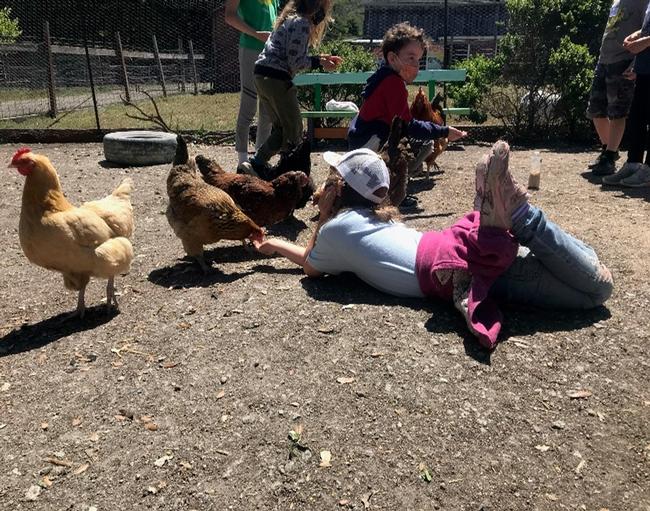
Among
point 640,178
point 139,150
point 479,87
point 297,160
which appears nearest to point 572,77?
point 479,87

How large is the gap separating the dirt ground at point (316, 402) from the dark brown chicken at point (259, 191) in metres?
0.81

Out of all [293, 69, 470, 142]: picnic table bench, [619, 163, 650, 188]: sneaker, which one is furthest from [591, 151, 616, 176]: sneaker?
[293, 69, 470, 142]: picnic table bench

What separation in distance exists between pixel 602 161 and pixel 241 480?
A: 19.5 feet

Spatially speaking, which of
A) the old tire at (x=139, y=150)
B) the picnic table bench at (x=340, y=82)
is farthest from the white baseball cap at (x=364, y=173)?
the picnic table bench at (x=340, y=82)

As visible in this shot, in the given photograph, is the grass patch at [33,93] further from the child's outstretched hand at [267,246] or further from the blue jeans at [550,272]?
the blue jeans at [550,272]

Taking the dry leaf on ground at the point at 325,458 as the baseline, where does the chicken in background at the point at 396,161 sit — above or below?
above

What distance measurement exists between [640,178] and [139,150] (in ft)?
18.9

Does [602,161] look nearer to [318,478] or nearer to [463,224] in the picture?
[463,224]

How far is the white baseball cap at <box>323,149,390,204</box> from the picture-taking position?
11.2 ft

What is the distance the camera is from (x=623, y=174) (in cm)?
614

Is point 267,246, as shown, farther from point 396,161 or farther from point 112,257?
point 396,161

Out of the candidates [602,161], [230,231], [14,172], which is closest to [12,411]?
[230,231]

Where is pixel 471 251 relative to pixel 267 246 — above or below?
above

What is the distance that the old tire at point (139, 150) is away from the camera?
746cm
